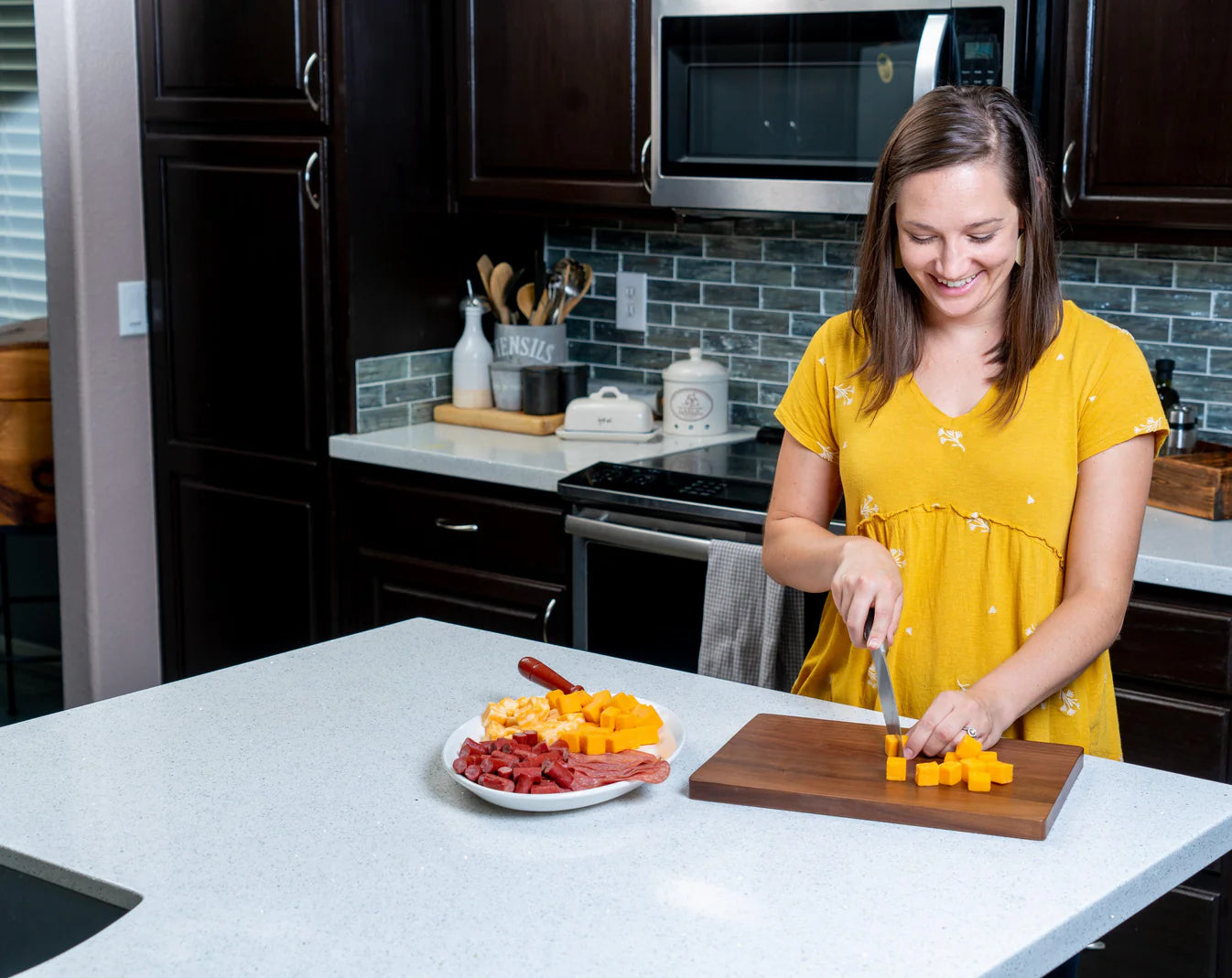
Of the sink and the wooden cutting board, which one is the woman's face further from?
the sink

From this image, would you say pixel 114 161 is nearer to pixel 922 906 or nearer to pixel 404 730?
pixel 404 730

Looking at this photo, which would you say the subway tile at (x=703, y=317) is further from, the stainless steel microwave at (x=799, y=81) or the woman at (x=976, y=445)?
the woman at (x=976, y=445)

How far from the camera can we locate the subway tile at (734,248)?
3400mm

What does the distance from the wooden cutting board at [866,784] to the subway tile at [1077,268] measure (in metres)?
1.67

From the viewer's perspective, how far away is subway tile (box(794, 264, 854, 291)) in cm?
327

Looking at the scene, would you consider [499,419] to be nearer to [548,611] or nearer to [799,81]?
[548,611]

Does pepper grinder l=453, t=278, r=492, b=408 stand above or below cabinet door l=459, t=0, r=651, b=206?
below

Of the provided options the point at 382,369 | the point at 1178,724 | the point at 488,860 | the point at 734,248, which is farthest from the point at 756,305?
the point at 488,860

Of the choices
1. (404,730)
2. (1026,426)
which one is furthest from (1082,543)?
(404,730)

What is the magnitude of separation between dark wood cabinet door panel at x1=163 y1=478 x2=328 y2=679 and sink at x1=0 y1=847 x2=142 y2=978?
1994 mm

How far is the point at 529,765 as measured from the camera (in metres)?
1.39

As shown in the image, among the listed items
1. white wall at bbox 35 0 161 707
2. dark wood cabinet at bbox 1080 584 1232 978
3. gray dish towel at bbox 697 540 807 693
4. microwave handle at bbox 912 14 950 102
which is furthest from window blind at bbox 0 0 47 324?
dark wood cabinet at bbox 1080 584 1232 978

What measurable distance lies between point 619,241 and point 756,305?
423 mm

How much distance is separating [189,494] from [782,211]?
1623mm
